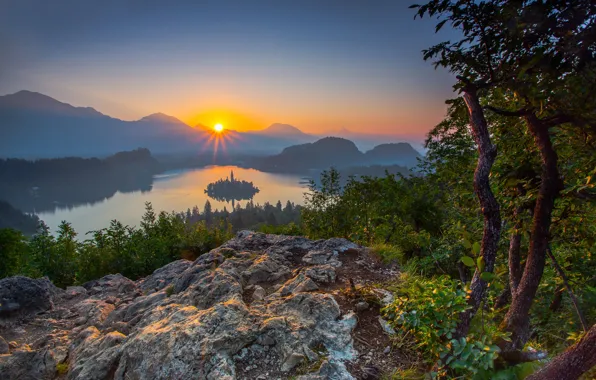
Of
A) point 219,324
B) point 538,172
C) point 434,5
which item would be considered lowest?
point 219,324

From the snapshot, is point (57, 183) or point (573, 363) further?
point (57, 183)

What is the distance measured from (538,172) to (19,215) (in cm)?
14128

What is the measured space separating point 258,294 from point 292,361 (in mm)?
1449

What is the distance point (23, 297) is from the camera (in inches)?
236

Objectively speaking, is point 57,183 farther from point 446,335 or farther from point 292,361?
point 446,335

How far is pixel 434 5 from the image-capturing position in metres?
3.19

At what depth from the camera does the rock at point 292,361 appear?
293 cm

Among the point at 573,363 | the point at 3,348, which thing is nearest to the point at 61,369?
the point at 3,348

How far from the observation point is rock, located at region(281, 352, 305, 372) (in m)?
2.93

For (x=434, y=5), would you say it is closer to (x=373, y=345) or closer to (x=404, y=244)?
(x=373, y=345)

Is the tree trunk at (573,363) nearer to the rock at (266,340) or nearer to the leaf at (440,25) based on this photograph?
the rock at (266,340)

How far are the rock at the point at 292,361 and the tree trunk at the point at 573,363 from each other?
1.98m

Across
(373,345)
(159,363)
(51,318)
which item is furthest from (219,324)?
(51,318)

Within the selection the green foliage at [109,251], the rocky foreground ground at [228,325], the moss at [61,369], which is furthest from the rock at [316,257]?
the green foliage at [109,251]
